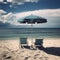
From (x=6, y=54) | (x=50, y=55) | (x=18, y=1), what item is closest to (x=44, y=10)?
(x=18, y=1)

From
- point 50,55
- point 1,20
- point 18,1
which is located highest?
point 18,1

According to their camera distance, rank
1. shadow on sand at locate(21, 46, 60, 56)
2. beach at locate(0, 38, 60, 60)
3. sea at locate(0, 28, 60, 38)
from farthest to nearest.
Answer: sea at locate(0, 28, 60, 38) < shadow on sand at locate(21, 46, 60, 56) < beach at locate(0, 38, 60, 60)

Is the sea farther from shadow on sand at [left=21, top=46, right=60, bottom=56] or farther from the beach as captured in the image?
the beach

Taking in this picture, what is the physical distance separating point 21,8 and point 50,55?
491 centimetres

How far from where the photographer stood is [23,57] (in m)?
11.2

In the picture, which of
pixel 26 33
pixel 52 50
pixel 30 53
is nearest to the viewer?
pixel 30 53

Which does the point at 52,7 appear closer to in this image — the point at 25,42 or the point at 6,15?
the point at 6,15

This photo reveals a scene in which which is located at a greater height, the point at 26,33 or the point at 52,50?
the point at 26,33

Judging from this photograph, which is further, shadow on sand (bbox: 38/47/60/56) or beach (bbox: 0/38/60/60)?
shadow on sand (bbox: 38/47/60/56)

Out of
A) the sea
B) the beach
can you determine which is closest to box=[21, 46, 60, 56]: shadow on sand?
the beach

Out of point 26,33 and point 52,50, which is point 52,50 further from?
point 26,33

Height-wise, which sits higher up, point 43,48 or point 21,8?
point 21,8

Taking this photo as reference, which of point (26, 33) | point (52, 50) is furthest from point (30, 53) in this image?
point (26, 33)

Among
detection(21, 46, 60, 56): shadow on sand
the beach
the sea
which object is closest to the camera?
the beach
